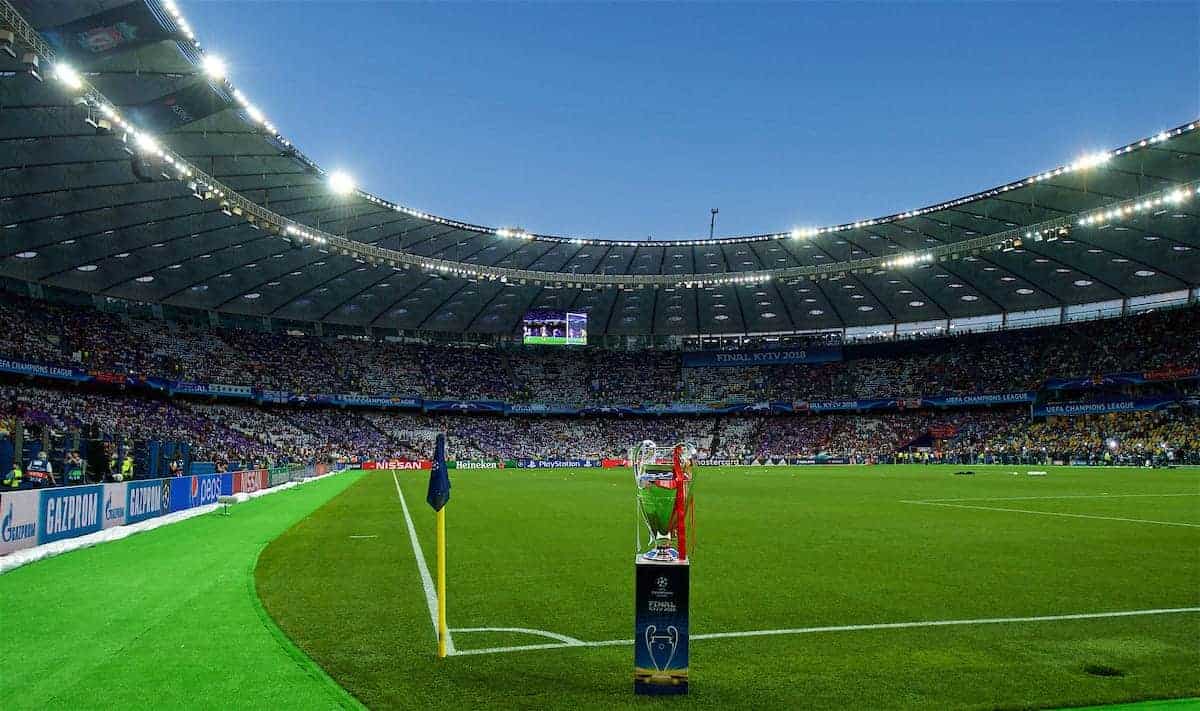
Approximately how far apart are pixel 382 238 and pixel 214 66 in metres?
25.2

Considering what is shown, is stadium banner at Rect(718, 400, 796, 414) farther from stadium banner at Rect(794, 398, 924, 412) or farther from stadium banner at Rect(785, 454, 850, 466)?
stadium banner at Rect(785, 454, 850, 466)

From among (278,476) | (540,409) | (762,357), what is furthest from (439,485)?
(762,357)

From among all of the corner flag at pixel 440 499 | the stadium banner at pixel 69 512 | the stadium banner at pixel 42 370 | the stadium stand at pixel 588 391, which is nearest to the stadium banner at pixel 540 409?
the stadium stand at pixel 588 391

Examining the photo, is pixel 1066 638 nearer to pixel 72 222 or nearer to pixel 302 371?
pixel 72 222

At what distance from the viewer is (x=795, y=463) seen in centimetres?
6981

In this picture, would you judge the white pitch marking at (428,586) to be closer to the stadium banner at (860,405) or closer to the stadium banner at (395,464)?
the stadium banner at (395,464)

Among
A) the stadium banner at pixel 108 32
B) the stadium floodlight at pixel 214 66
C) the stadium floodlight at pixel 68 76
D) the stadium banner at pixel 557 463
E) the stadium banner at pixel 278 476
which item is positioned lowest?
the stadium banner at pixel 557 463

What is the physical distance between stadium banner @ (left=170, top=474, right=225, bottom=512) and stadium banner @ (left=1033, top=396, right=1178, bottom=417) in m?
60.9

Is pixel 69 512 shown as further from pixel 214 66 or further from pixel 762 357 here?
pixel 762 357

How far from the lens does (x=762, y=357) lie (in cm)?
8119

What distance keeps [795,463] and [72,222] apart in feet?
188

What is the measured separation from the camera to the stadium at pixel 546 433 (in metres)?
5.75

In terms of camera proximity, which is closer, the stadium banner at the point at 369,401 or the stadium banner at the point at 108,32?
the stadium banner at the point at 108,32

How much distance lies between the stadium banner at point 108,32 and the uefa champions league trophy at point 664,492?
2265 centimetres
